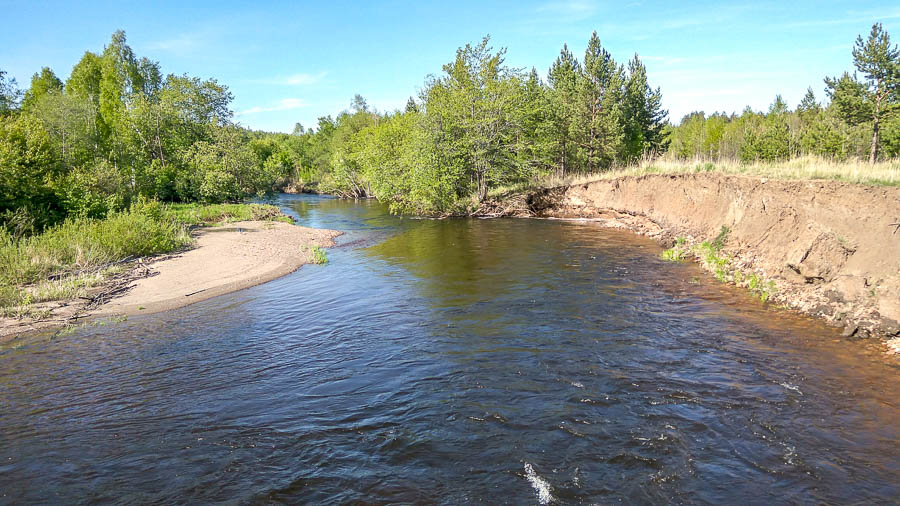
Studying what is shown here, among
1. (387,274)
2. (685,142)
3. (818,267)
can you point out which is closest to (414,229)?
(387,274)

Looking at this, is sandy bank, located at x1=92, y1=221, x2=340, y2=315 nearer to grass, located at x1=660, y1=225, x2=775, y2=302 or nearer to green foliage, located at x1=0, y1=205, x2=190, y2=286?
green foliage, located at x1=0, y1=205, x2=190, y2=286

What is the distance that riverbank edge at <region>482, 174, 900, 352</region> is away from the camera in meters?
11.6

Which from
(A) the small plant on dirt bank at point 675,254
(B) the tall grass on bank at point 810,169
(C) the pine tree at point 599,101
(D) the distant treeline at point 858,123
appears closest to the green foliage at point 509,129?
(C) the pine tree at point 599,101

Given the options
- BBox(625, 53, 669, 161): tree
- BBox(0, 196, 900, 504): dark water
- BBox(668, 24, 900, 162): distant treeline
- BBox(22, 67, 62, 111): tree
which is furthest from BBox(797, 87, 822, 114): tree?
BBox(22, 67, 62, 111): tree

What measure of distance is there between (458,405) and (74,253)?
740 inches

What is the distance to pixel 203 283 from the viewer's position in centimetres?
1817

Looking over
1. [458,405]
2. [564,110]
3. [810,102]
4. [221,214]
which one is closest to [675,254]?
[458,405]

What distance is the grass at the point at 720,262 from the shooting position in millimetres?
14906

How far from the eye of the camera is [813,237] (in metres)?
14.7

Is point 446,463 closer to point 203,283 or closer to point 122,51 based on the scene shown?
point 203,283

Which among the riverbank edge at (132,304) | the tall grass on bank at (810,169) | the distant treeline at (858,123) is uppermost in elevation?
the distant treeline at (858,123)

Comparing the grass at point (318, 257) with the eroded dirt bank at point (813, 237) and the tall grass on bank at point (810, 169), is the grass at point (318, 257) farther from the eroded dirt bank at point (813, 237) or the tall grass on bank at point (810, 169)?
Answer: the tall grass on bank at point (810, 169)

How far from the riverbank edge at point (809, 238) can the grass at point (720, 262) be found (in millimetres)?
155

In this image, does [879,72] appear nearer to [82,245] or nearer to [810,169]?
[810,169]
